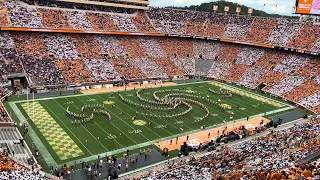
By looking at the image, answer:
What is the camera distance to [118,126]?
102ft

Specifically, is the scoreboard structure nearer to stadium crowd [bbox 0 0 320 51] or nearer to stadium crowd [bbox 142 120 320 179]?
stadium crowd [bbox 0 0 320 51]

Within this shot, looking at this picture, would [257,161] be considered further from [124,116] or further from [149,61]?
[149,61]

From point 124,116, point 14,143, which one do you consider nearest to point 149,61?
point 124,116

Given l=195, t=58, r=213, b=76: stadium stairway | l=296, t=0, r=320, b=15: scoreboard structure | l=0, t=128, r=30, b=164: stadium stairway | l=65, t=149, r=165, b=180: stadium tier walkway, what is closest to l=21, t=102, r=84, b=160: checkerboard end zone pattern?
l=0, t=128, r=30, b=164: stadium stairway

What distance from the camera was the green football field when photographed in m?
27.0

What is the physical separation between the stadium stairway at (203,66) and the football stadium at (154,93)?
1.05ft

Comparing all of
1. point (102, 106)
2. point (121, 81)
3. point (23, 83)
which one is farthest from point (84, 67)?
point (102, 106)

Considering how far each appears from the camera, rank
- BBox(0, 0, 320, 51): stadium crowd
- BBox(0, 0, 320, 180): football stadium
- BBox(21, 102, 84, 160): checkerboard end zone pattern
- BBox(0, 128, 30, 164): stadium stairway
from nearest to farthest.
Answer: BBox(0, 0, 320, 180): football stadium, BBox(0, 128, 30, 164): stadium stairway, BBox(21, 102, 84, 160): checkerboard end zone pattern, BBox(0, 0, 320, 51): stadium crowd

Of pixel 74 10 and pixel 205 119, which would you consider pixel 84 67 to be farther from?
pixel 205 119

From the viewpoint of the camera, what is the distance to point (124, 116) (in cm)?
3394

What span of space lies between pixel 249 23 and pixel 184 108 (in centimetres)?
3330

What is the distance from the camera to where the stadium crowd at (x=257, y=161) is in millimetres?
15784

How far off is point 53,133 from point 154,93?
17.5m

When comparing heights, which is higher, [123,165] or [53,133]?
[53,133]
